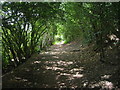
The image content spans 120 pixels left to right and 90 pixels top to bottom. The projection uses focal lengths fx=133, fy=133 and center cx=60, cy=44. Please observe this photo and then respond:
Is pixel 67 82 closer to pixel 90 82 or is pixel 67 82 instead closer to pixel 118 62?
pixel 90 82

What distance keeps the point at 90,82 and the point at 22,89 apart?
280cm

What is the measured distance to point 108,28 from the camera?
654 centimetres

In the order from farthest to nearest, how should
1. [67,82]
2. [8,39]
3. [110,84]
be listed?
1. [8,39]
2. [67,82]
3. [110,84]

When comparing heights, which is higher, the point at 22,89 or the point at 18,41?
the point at 18,41

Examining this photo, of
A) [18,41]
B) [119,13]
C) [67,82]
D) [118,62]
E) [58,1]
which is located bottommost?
[67,82]

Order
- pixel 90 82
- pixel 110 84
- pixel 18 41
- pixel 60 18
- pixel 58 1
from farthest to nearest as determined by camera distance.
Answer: pixel 18 41 → pixel 60 18 → pixel 58 1 → pixel 90 82 → pixel 110 84

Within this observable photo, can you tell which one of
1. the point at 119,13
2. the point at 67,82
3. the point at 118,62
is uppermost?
the point at 119,13

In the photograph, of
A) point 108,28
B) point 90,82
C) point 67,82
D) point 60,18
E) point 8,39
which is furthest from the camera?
point 8,39

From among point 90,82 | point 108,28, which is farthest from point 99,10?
point 90,82

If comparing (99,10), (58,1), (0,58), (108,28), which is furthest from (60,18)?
(0,58)

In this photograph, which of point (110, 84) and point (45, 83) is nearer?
point (110, 84)

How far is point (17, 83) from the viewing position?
19.7ft

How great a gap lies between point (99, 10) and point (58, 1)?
2.49m

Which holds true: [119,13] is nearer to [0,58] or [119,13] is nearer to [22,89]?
[22,89]
